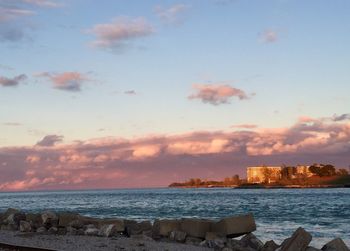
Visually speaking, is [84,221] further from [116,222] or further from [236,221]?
[236,221]

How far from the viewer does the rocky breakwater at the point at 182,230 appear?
58.5ft

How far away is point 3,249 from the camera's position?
1611cm

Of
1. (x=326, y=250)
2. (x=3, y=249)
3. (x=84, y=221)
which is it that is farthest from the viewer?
(x=84, y=221)

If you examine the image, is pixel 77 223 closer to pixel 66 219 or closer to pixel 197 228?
pixel 66 219

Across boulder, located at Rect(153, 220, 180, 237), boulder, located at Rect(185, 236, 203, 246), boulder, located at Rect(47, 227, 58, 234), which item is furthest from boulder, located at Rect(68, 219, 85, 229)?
boulder, located at Rect(185, 236, 203, 246)

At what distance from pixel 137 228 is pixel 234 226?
385cm

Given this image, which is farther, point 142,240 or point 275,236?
point 275,236

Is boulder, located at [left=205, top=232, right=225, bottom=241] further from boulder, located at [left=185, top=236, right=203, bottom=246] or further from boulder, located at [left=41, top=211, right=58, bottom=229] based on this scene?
boulder, located at [left=41, top=211, right=58, bottom=229]

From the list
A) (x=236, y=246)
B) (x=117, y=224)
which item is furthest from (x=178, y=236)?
(x=117, y=224)

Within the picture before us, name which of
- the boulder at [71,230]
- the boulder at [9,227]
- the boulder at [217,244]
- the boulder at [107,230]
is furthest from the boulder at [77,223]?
the boulder at [217,244]

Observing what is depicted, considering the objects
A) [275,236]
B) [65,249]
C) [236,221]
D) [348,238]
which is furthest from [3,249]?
[348,238]

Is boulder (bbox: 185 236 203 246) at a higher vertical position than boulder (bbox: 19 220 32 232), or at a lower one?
lower

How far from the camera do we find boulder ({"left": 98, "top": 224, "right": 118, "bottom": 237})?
19.9 meters

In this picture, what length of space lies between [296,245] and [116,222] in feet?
23.1
